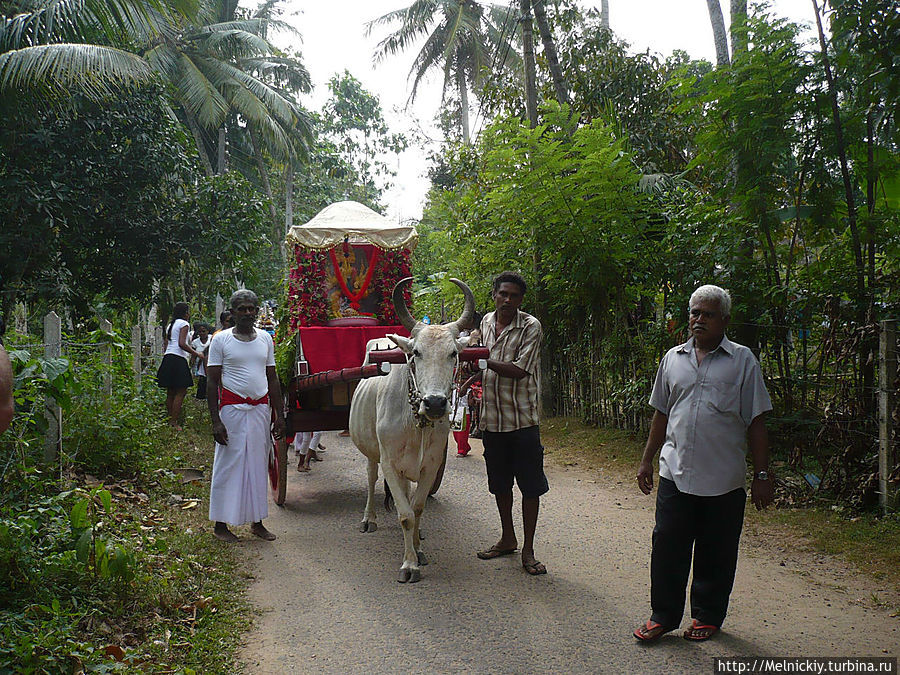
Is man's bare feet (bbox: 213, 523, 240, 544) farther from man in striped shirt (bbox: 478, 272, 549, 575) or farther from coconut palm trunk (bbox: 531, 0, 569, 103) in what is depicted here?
coconut palm trunk (bbox: 531, 0, 569, 103)

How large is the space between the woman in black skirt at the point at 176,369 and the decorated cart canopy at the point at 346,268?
2436 mm

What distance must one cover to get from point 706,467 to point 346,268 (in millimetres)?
6045

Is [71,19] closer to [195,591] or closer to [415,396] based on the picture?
[415,396]

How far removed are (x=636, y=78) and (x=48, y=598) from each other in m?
10.5

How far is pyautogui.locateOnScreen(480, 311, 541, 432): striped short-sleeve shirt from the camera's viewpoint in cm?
500

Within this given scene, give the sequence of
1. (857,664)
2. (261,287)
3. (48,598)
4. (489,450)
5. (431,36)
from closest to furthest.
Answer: (857,664), (48,598), (489,450), (431,36), (261,287)

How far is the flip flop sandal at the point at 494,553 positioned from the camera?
538 centimetres

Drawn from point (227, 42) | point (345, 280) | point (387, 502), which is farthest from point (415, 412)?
point (227, 42)

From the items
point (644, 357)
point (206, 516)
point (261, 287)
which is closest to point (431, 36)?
point (261, 287)

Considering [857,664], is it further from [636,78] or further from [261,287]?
[261,287]

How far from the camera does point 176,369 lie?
33.5 feet

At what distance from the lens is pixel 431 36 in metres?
20.8

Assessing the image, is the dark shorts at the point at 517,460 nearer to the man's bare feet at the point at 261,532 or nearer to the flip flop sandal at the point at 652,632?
the flip flop sandal at the point at 652,632

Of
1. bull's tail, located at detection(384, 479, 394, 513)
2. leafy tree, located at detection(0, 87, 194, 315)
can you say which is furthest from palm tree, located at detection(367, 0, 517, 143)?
bull's tail, located at detection(384, 479, 394, 513)
